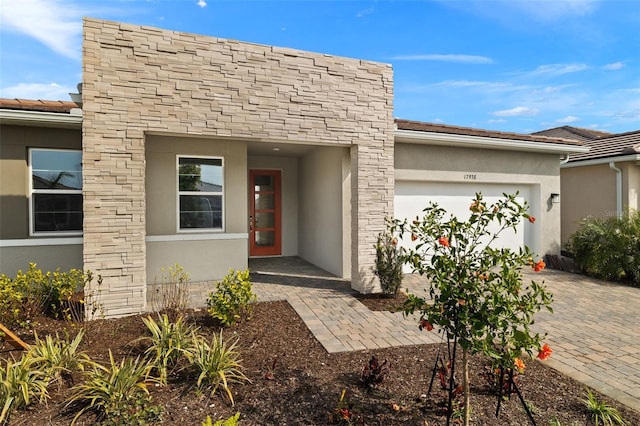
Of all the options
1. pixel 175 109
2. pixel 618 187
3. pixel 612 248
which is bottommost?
pixel 612 248

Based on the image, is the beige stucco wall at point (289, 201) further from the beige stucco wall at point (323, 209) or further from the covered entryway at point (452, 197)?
the covered entryway at point (452, 197)

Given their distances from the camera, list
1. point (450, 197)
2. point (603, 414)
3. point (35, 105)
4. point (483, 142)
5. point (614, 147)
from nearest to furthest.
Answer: point (603, 414)
point (35, 105)
point (483, 142)
point (450, 197)
point (614, 147)

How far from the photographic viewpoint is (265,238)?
11.4 m

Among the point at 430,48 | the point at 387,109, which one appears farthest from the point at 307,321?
the point at 430,48

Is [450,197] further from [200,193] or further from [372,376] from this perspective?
[372,376]

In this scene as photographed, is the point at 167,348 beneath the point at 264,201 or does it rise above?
beneath

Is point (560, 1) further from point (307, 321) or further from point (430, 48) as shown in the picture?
point (307, 321)

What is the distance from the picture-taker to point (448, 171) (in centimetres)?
904

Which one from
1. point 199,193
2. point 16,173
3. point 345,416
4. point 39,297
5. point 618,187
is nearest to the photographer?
point 345,416

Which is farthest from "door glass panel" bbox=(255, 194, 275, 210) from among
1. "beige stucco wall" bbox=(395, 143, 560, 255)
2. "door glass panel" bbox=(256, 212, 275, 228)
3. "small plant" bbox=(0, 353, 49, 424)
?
"small plant" bbox=(0, 353, 49, 424)

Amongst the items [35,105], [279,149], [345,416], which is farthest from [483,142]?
[35,105]

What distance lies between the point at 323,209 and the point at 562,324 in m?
5.87

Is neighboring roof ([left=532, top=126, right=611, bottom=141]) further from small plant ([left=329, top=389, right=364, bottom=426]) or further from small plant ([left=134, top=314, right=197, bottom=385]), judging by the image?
small plant ([left=134, top=314, right=197, bottom=385])

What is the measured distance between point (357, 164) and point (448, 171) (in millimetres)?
3409
